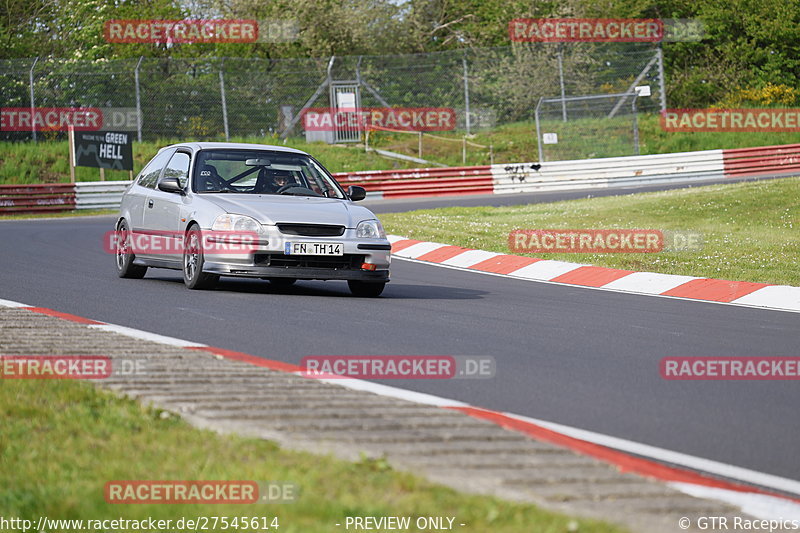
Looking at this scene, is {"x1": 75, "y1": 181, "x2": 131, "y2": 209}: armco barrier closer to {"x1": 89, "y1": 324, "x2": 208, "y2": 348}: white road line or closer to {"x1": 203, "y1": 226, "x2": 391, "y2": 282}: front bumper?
{"x1": 203, "y1": 226, "x2": 391, "y2": 282}: front bumper

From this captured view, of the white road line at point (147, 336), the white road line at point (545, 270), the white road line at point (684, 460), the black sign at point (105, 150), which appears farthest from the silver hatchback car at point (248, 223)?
the black sign at point (105, 150)

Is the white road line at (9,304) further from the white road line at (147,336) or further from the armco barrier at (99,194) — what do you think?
the armco barrier at (99,194)

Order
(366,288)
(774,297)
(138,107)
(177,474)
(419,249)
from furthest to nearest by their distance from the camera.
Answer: (138,107) → (419,249) → (774,297) → (366,288) → (177,474)

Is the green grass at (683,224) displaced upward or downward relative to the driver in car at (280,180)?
downward

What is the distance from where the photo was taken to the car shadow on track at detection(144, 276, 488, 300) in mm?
11773

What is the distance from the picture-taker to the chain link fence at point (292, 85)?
33.4m

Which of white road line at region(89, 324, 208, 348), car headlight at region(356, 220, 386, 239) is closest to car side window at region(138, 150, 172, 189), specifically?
car headlight at region(356, 220, 386, 239)

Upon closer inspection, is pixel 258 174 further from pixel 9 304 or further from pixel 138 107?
pixel 138 107

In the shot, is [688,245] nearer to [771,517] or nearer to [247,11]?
[771,517]

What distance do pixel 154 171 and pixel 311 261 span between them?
3.07m

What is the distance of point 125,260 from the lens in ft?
43.1

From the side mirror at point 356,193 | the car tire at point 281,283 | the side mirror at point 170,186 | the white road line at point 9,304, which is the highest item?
the side mirror at point 170,186

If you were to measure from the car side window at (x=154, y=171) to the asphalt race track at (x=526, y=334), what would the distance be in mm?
1088

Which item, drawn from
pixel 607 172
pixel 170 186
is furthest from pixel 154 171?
pixel 607 172
